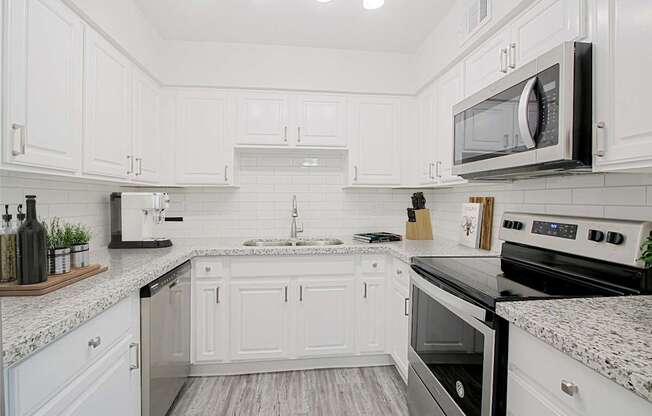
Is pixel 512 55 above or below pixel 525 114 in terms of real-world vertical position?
above

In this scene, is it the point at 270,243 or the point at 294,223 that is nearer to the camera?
the point at 270,243

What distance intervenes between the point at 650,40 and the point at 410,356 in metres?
1.65

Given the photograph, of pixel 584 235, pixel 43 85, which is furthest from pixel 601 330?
pixel 43 85

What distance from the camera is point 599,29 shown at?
1201mm

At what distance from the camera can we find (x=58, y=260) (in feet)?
4.75

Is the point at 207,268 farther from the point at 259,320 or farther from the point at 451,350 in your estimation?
the point at 451,350

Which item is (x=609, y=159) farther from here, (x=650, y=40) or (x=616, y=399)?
(x=616, y=399)

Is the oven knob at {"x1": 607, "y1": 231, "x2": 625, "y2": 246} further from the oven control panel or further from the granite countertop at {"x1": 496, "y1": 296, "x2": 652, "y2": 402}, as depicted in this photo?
the granite countertop at {"x1": 496, "y1": 296, "x2": 652, "y2": 402}

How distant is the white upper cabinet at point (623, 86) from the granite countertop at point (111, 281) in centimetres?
115

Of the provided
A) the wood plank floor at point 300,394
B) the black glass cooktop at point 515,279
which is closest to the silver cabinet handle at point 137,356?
the wood plank floor at point 300,394

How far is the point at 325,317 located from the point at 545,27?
2.14m

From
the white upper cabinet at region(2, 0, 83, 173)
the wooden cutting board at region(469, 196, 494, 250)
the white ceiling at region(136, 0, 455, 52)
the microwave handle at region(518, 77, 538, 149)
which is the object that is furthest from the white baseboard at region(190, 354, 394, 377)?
the white ceiling at region(136, 0, 455, 52)

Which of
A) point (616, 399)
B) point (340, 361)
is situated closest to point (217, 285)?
point (340, 361)

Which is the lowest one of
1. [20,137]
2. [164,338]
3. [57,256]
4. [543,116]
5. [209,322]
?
[209,322]
